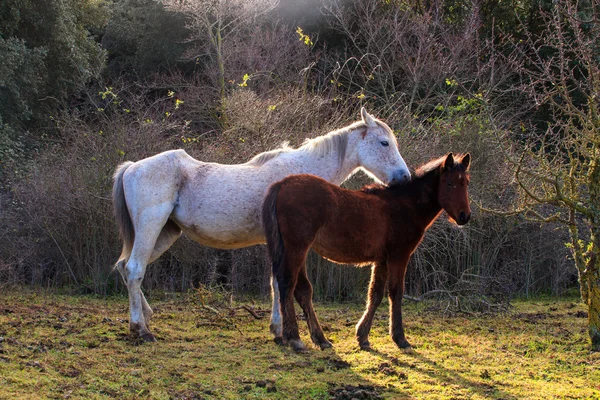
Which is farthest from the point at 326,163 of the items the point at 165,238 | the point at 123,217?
the point at 123,217

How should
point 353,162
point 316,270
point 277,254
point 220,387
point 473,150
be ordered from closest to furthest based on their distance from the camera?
point 220,387, point 277,254, point 353,162, point 316,270, point 473,150

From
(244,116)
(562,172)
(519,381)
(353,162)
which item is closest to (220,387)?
(519,381)

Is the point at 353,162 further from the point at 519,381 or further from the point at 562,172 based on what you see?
the point at 519,381

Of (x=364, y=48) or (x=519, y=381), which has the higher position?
(x=364, y=48)

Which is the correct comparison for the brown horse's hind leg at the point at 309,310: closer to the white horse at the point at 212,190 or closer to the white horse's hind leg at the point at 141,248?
the white horse at the point at 212,190

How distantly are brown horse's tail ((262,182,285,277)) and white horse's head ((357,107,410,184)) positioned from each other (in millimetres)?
1462

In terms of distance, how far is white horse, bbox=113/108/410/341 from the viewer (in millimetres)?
6785

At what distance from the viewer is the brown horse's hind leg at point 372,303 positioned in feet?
20.9

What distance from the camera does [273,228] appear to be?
602 centimetres

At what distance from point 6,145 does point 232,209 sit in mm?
10801

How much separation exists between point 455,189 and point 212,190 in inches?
94.2

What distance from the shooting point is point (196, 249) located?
10.2 m

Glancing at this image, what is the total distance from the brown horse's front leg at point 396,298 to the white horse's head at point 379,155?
3.41ft

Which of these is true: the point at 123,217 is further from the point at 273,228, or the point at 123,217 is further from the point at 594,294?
the point at 594,294
